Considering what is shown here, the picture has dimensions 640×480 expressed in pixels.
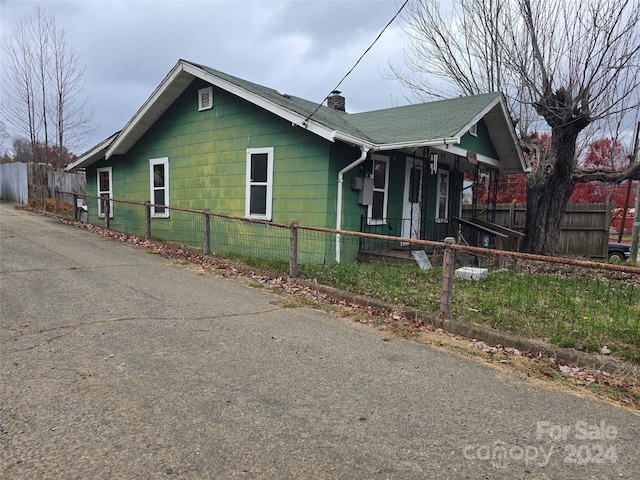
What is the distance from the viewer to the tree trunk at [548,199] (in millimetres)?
11047

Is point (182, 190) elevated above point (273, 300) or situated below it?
above

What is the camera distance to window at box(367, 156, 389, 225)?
9.42m

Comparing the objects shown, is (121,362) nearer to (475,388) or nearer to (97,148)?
(475,388)

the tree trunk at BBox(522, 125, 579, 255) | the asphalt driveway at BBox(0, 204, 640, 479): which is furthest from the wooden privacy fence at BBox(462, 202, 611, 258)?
the asphalt driveway at BBox(0, 204, 640, 479)

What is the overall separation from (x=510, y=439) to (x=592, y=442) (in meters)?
0.53

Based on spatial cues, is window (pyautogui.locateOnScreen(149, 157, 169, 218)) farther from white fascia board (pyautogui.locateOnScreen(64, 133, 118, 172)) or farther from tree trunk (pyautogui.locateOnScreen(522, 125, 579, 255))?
tree trunk (pyautogui.locateOnScreen(522, 125, 579, 255))

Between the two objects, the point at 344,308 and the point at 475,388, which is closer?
the point at 475,388

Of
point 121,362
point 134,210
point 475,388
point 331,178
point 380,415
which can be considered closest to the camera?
point 380,415

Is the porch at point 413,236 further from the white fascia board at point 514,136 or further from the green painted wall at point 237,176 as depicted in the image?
the white fascia board at point 514,136

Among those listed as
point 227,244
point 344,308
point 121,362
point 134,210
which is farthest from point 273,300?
point 134,210

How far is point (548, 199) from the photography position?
11594 millimetres

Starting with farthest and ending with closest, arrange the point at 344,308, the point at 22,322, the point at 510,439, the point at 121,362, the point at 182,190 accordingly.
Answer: the point at 182,190 → the point at 344,308 → the point at 22,322 → the point at 121,362 → the point at 510,439

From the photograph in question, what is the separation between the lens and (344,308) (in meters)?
5.51

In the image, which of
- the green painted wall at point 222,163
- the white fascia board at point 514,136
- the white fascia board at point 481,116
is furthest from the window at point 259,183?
the white fascia board at point 514,136
